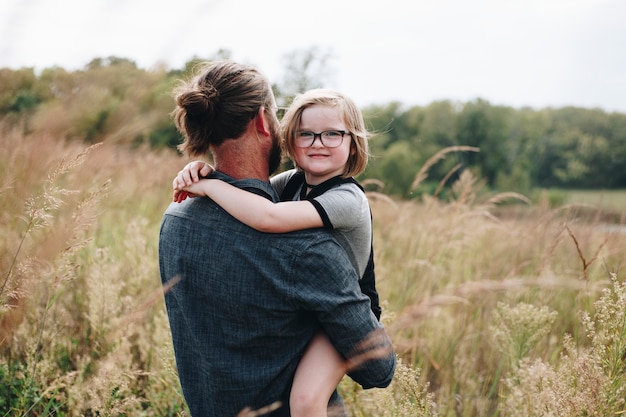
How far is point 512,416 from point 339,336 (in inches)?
43.7

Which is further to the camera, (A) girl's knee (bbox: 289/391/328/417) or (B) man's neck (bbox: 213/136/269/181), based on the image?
(B) man's neck (bbox: 213/136/269/181)

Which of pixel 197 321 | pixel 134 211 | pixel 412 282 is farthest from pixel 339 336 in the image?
pixel 134 211

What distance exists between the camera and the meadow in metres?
1.73

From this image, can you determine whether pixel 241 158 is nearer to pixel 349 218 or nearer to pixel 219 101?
pixel 219 101

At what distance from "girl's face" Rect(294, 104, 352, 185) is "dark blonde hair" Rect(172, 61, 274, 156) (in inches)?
12.5

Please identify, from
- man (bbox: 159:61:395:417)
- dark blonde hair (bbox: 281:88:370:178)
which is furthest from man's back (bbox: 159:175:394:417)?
dark blonde hair (bbox: 281:88:370:178)

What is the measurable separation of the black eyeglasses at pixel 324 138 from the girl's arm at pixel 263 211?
1.48ft

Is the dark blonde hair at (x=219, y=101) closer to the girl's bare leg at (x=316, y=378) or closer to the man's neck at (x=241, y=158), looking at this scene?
the man's neck at (x=241, y=158)

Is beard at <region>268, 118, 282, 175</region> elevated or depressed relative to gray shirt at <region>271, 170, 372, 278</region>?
elevated

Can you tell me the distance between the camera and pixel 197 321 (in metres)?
1.65

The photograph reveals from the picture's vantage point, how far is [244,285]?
1.55m

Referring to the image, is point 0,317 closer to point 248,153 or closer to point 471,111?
point 248,153

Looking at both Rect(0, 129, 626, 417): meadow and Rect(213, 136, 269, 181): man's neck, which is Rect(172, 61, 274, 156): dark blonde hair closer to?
Rect(213, 136, 269, 181): man's neck

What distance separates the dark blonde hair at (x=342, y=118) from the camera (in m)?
2.06
